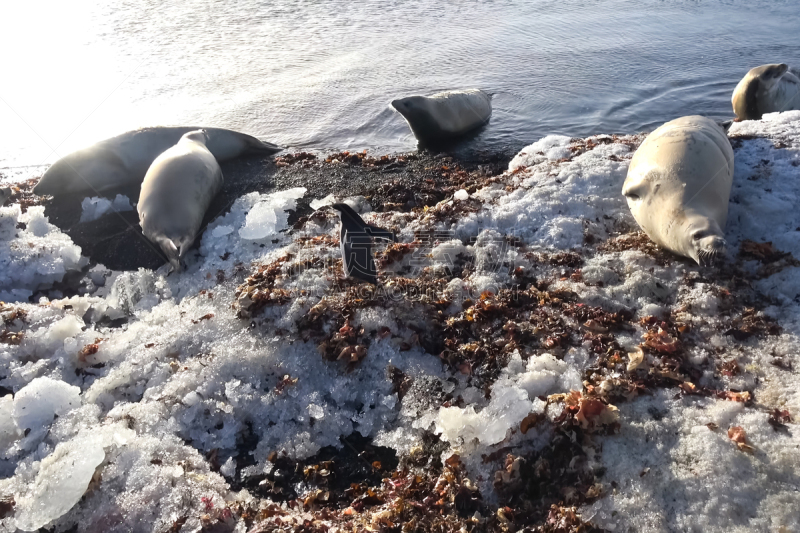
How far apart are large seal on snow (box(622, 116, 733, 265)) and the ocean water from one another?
3.42 meters

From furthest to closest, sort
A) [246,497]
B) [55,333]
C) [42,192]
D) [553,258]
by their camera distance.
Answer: [42,192] → [553,258] → [55,333] → [246,497]

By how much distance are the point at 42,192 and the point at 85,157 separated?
0.73 m

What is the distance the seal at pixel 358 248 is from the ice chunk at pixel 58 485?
2138 millimetres

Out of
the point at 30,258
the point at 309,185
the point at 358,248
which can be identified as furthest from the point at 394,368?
the point at 30,258

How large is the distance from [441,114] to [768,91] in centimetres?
510

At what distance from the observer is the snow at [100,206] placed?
248 inches

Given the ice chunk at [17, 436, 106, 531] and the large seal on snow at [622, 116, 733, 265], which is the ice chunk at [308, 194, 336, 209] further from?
the ice chunk at [17, 436, 106, 531]

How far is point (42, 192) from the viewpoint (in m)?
6.90

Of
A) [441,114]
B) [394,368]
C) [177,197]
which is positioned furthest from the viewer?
[441,114]

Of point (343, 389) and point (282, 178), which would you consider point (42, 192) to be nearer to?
point (282, 178)

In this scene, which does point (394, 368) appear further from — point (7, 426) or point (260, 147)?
point (260, 147)

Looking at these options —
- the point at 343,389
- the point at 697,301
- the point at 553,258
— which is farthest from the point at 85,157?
the point at 697,301

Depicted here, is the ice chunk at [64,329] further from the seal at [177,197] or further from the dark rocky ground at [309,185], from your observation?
the dark rocky ground at [309,185]

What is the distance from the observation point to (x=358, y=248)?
4273 millimetres
